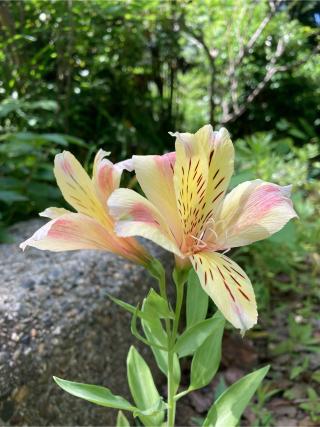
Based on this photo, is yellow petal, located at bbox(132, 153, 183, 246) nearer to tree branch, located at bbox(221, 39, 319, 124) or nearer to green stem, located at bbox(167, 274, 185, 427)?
green stem, located at bbox(167, 274, 185, 427)

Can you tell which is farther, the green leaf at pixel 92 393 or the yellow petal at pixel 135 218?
the green leaf at pixel 92 393

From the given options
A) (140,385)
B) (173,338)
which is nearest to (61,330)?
(140,385)

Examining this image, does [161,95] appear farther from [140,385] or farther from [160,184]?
[160,184]

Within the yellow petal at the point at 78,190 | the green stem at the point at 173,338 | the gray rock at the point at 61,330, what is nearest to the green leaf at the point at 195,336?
the green stem at the point at 173,338

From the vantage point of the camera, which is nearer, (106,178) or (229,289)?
(229,289)

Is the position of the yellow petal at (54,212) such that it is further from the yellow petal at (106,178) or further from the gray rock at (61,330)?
the gray rock at (61,330)

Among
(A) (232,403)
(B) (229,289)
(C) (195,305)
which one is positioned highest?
(B) (229,289)

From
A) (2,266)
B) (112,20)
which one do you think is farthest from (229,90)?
(2,266)
